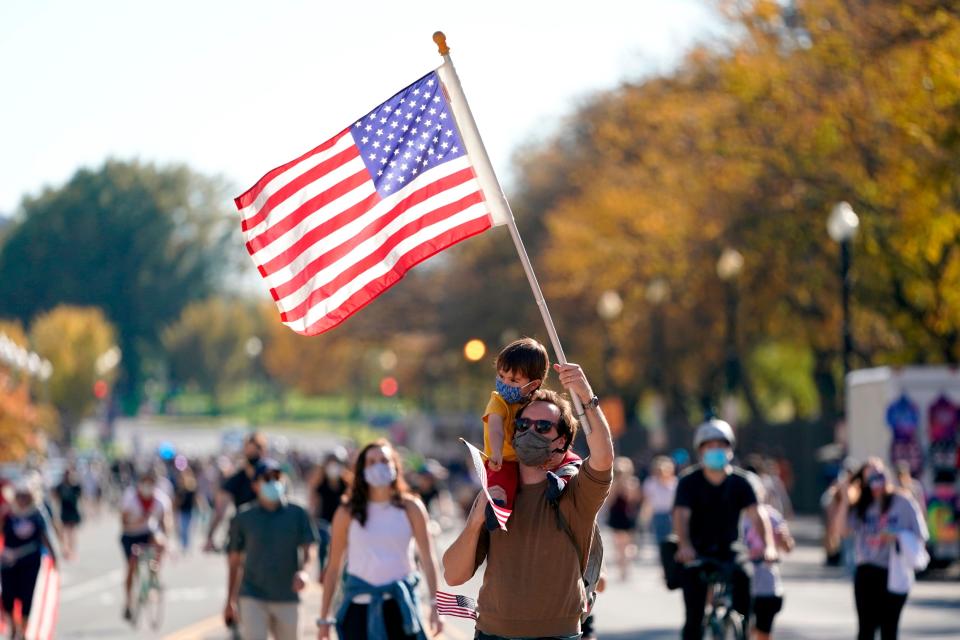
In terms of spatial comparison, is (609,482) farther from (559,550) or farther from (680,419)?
(680,419)

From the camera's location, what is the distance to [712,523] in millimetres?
13641

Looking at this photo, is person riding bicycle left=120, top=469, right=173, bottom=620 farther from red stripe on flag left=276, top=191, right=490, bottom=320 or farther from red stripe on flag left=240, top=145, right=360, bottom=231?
red stripe on flag left=276, top=191, right=490, bottom=320

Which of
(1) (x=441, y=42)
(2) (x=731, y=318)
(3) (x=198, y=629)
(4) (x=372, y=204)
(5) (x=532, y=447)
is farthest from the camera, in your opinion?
(2) (x=731, y=318)

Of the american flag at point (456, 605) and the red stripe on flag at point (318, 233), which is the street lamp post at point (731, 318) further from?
the american flag at point (456, 605)

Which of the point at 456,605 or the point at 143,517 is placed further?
the point at 143,517

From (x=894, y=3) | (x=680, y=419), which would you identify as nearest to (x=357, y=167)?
(x=894, y=3)

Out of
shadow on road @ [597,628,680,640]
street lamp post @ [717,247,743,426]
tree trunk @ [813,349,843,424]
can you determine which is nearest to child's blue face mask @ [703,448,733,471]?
shadow on road @ [597,628,680,640]

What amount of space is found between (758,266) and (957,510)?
16.7 m

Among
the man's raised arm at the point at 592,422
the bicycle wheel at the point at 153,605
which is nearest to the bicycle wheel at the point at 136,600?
the bicycle wheel at the point at 153,605

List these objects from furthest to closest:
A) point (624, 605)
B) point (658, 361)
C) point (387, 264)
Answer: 1. point (658, 361)
2. point (624, 605)
3. point (387, 264)

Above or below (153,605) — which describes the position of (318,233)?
above

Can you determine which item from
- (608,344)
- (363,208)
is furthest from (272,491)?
(608,344)

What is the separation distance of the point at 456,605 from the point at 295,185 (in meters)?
2.49

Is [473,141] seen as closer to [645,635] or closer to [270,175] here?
[270,175]
